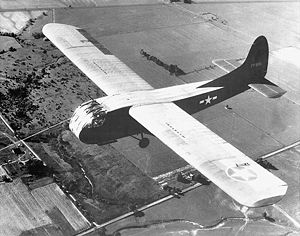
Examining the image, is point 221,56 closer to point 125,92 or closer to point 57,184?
point 125,92

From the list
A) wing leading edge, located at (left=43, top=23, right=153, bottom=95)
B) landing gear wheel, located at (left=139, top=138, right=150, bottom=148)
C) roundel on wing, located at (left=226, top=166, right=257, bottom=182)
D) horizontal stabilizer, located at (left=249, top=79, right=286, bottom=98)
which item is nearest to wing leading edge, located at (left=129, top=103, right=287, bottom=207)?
roundel on wing, located at (left=226, top=166, right=257, bottom=182)

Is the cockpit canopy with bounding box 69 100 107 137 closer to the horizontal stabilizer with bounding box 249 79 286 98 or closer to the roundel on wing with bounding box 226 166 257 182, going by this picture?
the roundel on wing with bounding box 226 166 257 182

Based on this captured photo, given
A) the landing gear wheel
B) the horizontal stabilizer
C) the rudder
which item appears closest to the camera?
the landing gear wheel

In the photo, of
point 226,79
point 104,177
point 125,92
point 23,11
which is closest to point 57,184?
point 104,177

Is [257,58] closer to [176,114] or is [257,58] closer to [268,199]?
[176,114]

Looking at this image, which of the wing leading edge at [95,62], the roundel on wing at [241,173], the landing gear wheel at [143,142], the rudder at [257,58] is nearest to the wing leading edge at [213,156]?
the roundel on wing at [241,173]

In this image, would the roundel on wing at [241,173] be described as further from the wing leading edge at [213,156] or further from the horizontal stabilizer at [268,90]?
the horizontal stabilizer at [268,90]
